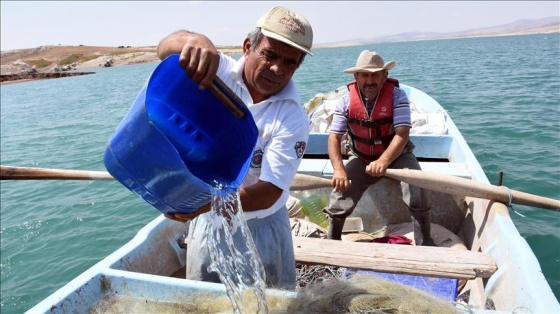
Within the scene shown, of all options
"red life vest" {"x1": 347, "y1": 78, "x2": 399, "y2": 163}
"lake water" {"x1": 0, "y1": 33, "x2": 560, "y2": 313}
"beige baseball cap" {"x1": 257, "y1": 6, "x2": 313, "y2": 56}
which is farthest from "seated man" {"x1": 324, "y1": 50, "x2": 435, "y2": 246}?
"beige baseball cap" {"x1": 257, "y1": 6, "x2": 313, "y2": 56}

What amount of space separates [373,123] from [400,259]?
5.20ft

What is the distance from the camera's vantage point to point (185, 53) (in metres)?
1.74

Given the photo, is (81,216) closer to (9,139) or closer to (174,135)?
(174,135)

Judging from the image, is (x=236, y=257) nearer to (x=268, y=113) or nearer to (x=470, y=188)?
(x=268, y=113)

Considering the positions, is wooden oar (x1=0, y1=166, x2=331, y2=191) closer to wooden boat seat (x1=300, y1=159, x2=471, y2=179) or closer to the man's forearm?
wooden boat seat (x1=300, y1=159, x2=471, y2=179)

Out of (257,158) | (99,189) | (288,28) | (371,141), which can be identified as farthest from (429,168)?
(99,189)

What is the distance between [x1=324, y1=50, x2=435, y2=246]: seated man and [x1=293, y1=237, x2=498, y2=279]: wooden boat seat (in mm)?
783

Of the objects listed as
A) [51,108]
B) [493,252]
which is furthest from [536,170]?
[51,108]

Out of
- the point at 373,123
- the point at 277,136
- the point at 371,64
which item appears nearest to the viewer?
the point at 277,136

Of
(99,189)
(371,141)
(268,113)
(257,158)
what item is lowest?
(99,189)

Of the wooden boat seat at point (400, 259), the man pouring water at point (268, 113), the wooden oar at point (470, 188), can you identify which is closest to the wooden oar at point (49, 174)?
the wooden oar at point (470, 188)

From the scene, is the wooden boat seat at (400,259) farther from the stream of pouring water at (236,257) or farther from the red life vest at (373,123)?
the red life vest at (373,123)

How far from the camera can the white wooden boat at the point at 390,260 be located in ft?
7.95

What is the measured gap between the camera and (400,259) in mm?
3061
